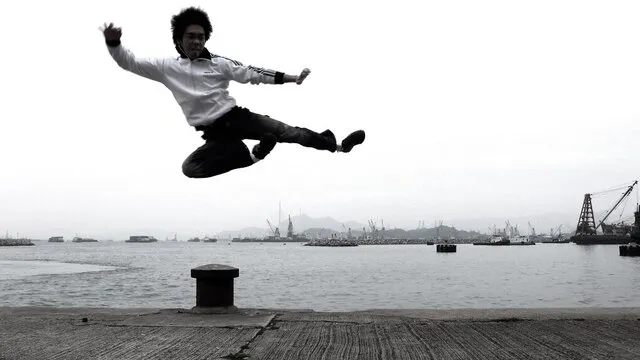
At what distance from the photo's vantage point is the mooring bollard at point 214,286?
10898mm

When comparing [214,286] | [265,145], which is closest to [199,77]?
[265,145]

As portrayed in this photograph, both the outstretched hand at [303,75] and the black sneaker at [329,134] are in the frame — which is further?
the black sneaker at [329,134]

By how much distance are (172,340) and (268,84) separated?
15.8 ft

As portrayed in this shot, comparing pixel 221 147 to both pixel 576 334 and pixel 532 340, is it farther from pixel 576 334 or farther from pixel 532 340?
pixel 576 334

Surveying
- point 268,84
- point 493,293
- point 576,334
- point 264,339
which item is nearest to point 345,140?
point 268,84

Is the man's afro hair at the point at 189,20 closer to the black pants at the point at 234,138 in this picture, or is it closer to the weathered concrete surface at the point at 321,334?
the black pants at the point at 234,138

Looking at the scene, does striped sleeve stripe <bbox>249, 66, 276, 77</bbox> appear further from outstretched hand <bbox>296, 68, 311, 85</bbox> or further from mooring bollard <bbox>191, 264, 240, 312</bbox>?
mooring bollard <bbox>191, 264, 240, 312</bbox>

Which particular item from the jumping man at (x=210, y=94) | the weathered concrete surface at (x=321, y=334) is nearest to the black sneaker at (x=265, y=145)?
the jumping man at (x=210, y=94)

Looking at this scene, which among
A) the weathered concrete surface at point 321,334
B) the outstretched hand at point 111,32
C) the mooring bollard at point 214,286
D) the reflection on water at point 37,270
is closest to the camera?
the outstretched hand at point 111,32

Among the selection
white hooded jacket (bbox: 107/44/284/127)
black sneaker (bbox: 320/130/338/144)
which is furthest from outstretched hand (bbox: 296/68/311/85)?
black sneaker (bbox: 320/130/338/144)

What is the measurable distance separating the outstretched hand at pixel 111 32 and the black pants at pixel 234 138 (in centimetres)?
98

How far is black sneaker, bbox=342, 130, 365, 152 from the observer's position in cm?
494

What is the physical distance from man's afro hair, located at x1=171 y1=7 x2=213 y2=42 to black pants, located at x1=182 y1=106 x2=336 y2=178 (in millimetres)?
741

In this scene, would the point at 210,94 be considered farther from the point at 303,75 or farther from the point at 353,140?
the point at 353,140
